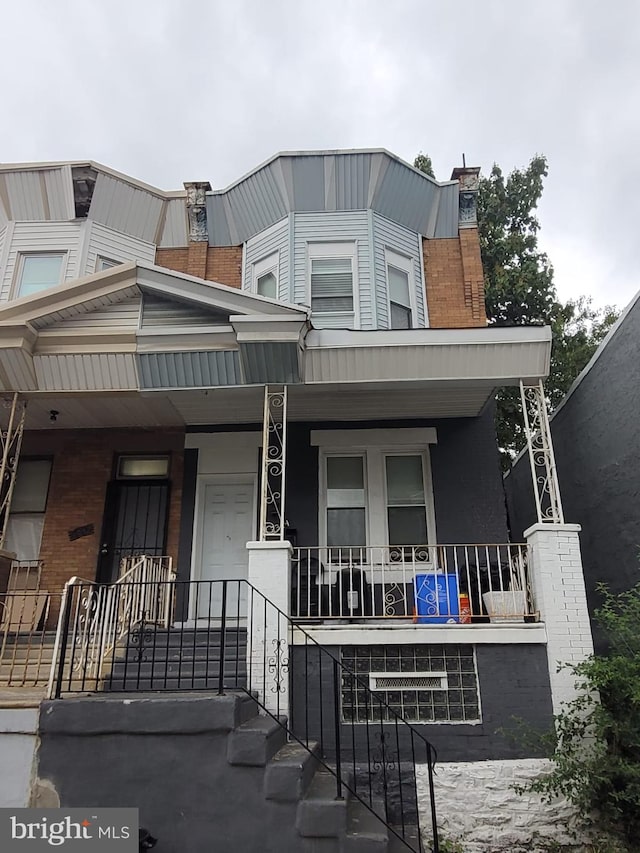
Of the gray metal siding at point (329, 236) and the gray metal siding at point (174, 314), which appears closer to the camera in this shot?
the gray metal siding at point (174, 314)

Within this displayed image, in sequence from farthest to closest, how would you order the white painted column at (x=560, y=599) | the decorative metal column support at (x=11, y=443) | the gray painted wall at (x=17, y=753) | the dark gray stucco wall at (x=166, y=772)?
the decorative metal column support at (x=11, y=443), the white painted column at (x=560, y=599), the gray painted wall at (x=17, y=753), the dark gray stucco wall at (x=166, y=772)

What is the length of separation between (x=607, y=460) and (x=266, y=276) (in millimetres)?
5789

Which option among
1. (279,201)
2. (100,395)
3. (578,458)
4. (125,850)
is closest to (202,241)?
(279,201)

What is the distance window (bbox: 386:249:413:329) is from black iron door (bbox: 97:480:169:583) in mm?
4313

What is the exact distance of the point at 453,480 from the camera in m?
8.94

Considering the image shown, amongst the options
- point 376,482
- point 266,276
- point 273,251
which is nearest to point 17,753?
point 376,482

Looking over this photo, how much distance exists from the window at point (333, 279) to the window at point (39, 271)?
14.1 ft

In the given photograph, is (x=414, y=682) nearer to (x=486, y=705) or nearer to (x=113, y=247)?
(x=486, y=705)

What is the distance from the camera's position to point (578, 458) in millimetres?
9094

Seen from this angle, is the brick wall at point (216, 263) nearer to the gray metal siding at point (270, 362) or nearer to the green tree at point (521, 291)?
the gray metal siding at point (270, 362)

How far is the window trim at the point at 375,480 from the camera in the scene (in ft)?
29.1

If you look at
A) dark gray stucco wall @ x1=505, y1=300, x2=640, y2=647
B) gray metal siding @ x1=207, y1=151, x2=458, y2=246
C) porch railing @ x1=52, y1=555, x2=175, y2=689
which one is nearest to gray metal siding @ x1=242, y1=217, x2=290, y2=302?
gray metal siding @ x1=207, y1=151, x2=458, y2=246

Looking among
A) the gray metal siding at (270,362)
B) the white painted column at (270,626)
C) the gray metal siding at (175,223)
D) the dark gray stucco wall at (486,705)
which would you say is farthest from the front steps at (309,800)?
the gray metal siding at (175,223)

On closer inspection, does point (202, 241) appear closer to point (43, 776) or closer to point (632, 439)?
point (632, 439)
